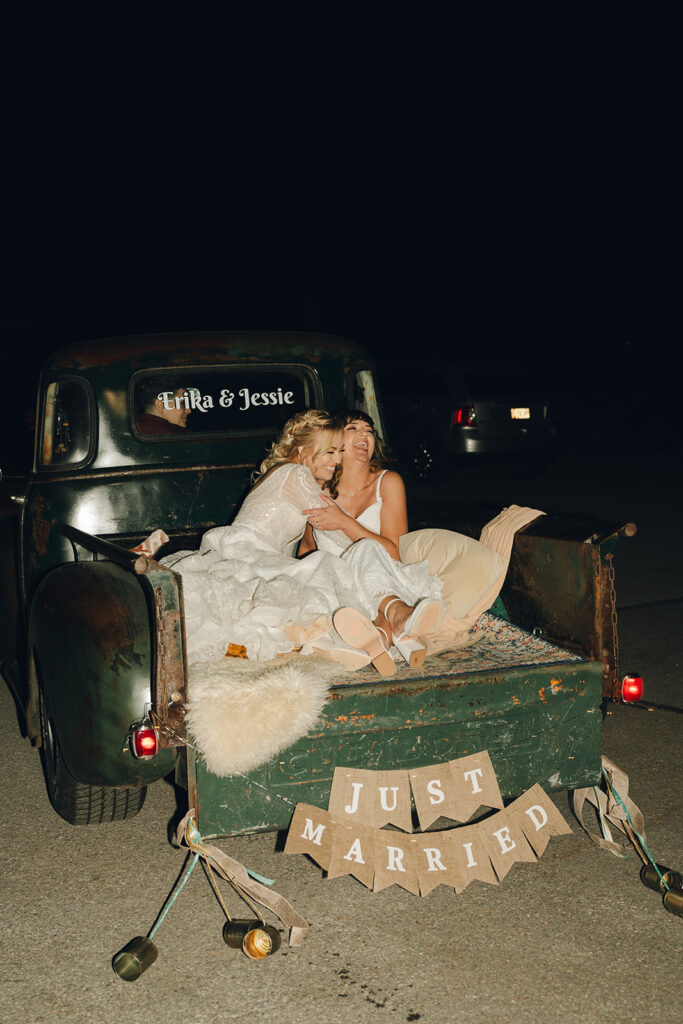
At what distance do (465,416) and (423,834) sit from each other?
35.4 feet

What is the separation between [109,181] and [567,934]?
3265 centimetres

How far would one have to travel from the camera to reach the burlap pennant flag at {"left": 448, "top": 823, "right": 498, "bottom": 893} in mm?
3260

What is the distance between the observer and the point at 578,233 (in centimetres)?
3328

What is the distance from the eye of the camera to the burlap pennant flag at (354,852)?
125 inches

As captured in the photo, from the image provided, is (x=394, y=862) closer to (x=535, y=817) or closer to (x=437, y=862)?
(x=437, y=862)

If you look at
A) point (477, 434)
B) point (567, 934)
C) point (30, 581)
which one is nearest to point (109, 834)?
point (30, 581)

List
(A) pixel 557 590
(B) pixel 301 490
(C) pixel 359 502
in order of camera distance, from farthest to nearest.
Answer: (C) pixel 359 502
(B) pixel 301 490
(A) pixel 557 590

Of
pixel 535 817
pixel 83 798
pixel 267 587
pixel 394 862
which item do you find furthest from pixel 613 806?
pixel 83 798

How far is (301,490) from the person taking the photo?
14.3 feet

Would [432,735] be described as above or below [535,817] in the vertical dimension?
above

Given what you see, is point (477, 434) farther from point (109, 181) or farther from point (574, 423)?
point (109, 181)

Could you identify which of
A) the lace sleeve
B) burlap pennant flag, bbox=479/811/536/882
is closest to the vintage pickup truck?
burlap pennant flag, bbox=479/811/536/882

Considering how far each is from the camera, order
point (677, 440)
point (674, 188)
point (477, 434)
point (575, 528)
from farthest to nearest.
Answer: point (674, 188), point (677, 440), point (477, 434), point (575, 528)

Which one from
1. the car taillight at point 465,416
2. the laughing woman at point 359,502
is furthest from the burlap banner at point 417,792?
the car taillight at point 465,416
